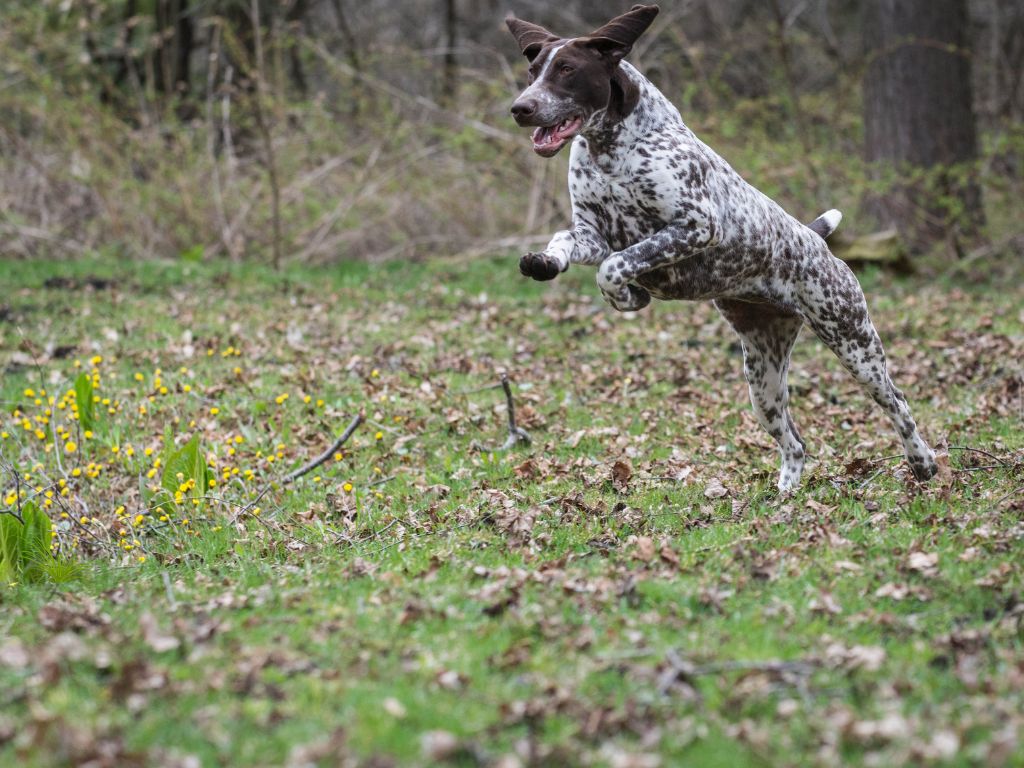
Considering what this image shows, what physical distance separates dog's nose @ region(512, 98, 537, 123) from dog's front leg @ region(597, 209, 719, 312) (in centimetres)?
78

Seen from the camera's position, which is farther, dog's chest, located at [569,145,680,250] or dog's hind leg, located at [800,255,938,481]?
dog's hind leg, located at [800,255,938,481]

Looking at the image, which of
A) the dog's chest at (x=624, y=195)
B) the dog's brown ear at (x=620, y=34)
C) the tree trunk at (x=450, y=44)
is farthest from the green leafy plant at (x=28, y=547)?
the tree trunk at (x=450, y=44)

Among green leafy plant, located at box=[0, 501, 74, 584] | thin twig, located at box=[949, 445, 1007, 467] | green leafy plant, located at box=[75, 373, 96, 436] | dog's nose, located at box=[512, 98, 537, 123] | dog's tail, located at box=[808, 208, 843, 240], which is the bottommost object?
thin twig, located at box=[949, 445, 1007, 467]

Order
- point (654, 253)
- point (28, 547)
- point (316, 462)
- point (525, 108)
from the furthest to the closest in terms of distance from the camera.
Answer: point (316, 462)
point (28, 547)
point (654, 253)
point (525, 108)

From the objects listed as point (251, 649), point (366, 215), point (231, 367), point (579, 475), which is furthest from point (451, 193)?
point (251, 649)

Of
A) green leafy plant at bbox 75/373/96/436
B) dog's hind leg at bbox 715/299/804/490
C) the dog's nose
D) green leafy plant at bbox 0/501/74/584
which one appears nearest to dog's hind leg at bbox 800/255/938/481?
dog's hind leg at bbox 715/299/804/490

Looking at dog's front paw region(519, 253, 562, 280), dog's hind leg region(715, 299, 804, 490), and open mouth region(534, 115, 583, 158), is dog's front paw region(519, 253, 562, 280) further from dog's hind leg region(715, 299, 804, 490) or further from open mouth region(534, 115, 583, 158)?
dog's hind leg region(715, 299, 804, 490)

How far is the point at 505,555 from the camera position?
5.70m

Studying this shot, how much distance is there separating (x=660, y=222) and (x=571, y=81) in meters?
A: 0.81

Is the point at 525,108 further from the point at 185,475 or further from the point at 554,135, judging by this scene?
the point at 185,475

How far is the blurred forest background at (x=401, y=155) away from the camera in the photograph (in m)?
15.4

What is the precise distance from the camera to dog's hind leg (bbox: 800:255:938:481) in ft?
20.3

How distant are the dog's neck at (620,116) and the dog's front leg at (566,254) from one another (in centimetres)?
40

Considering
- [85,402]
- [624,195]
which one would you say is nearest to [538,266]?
[624,195]
